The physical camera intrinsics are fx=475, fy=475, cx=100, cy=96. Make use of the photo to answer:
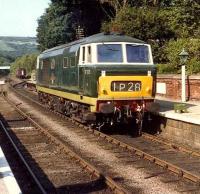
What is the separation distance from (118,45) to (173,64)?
1053 cm

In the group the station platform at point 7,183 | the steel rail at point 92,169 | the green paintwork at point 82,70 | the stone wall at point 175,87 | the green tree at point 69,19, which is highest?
the green tree at point 69,19

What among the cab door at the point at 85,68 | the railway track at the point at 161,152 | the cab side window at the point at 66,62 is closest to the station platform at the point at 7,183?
the railway track at the point at 161,152

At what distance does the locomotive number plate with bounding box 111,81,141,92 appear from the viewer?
15531 mm

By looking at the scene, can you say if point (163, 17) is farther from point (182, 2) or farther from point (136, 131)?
point (136, 131)

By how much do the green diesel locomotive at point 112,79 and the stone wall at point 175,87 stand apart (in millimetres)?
4905

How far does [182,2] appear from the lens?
1147 inches

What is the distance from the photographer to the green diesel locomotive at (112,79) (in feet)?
50.7

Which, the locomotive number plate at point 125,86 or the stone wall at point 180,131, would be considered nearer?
the stone wall at point 180,131

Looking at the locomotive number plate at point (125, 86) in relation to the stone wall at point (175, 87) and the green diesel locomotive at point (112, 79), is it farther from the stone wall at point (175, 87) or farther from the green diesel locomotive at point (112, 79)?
the stone wall at point (175, 87)

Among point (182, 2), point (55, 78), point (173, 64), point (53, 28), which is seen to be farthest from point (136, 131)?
point (53, 28)

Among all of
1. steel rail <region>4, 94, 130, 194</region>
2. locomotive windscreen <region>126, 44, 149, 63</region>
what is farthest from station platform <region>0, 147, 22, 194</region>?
locomotive windscreen <region>126, 44, 149, 63</region>

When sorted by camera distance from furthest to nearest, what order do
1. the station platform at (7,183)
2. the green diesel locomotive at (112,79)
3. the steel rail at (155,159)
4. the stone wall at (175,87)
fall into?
the stone wall at (175,87)
the green diesel locomotive at (112,79)
the steel rail at (155,159)
the station platform at (7,183)

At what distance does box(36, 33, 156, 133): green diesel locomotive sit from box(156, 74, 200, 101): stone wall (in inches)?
193

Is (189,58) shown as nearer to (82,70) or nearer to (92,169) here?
(82,70)
